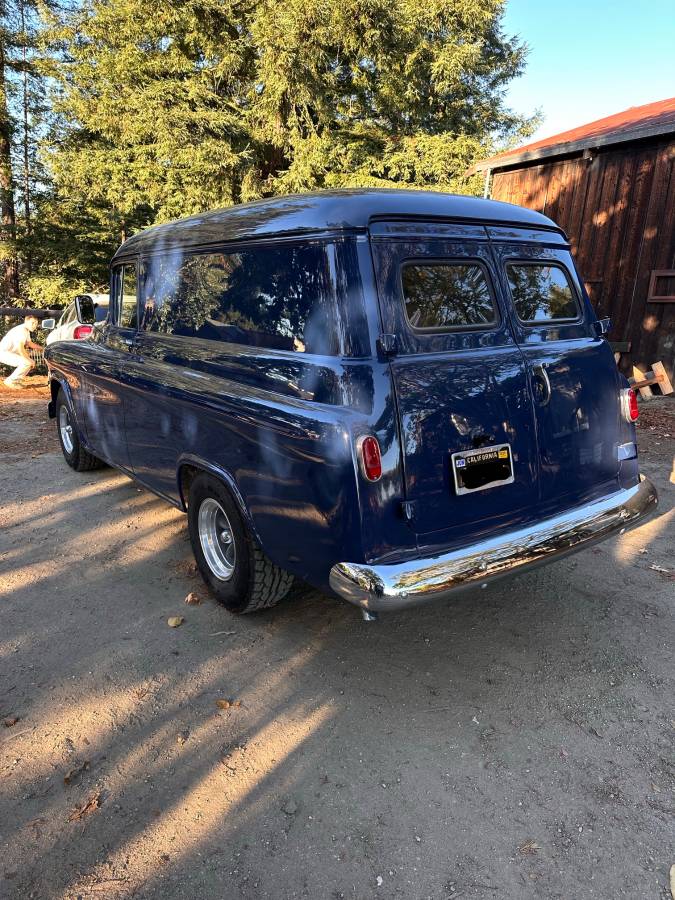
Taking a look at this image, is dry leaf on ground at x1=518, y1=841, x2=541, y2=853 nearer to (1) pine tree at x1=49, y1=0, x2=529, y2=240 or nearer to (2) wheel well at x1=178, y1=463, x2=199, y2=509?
(2) wheel well at x1=178, y1=463, x2=199, y2=509

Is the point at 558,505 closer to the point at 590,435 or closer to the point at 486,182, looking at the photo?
the point at 590,435

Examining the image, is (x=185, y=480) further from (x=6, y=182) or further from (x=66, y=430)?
(x=6, y=182)

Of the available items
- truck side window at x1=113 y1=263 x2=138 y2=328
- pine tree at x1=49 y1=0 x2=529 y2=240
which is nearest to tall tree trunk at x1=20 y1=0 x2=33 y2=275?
pine tree at x1=49 y1=0 x2=529 y2=240

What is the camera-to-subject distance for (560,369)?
10.3ft

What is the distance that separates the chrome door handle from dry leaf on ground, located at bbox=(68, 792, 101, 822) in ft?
8.49

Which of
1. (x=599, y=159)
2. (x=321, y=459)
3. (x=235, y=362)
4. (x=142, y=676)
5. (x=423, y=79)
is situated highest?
(x=423, y=79)

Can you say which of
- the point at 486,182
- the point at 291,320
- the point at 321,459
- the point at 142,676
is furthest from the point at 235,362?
the point at 486,182

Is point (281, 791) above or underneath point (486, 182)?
underneath

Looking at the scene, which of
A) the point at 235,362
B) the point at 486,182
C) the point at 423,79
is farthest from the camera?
the point at 423,79

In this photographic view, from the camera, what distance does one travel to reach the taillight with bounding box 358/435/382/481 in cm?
246

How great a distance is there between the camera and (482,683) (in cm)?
295

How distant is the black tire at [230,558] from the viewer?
3230 mm

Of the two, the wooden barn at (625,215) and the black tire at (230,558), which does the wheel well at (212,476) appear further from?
the wooden barn at (625,215)

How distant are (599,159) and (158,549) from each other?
32.4 feet
